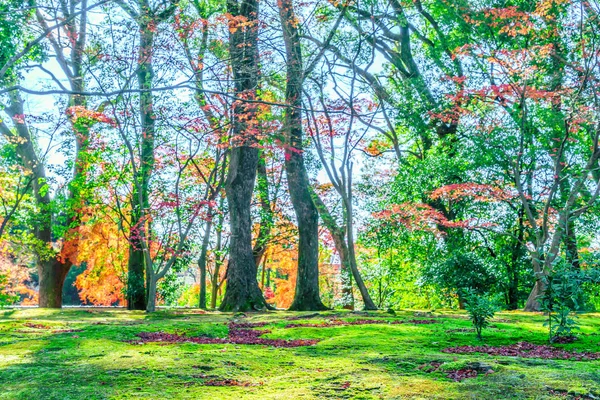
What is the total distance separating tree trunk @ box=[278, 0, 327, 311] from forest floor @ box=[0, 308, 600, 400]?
5.34 m

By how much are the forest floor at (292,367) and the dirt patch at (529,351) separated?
0.06 ft

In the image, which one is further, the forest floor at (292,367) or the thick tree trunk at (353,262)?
the thick tree trunk at (353,262)

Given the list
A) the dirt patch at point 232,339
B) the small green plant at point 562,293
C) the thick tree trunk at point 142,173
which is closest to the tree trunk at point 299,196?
the thick tree trunk at point 142,173

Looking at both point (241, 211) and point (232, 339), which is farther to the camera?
point (241, 211)

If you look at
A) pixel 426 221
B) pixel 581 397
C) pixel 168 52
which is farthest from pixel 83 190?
pixel 581 397

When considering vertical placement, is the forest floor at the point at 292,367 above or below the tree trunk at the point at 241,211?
below

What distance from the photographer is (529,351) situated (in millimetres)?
4215

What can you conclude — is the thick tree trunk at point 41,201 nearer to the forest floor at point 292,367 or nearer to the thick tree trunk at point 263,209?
the thick tree trunk at point 263,209

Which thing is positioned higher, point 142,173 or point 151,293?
point 142,173

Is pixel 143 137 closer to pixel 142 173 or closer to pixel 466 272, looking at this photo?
pixel 142 173

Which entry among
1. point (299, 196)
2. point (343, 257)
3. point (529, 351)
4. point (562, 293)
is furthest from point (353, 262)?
point (529, 351)

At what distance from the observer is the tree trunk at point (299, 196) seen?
Answer: 9.98 m

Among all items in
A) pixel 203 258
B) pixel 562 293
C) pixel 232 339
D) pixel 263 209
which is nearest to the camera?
pixel 562 293

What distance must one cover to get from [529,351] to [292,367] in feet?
6.93
